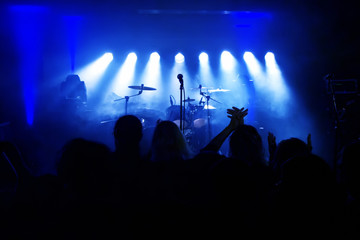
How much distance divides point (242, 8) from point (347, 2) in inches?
92.3

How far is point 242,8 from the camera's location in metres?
6.83

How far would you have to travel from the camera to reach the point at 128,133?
179cm

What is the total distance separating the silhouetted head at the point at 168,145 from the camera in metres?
1.87

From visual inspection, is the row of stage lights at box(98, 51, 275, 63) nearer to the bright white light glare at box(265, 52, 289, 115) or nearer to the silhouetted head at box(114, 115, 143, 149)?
the bright white light glare at box(265, 52, 289, 115)

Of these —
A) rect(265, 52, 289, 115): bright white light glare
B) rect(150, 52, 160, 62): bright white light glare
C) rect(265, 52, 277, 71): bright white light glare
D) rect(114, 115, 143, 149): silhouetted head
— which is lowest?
rect(114, 115, 143, 149): silhouetted head

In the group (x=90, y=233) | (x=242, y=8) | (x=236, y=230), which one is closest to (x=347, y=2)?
(x=242, y=8)

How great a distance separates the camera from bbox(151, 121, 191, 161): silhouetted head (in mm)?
1866

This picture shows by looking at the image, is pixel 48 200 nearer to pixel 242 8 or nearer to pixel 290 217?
pixel 290 217

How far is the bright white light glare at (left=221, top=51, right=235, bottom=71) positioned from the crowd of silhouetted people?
838 centimetres

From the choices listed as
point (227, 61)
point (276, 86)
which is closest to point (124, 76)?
point (227, 61)

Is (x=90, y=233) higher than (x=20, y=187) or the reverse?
the reverse

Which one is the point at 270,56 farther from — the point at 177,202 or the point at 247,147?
the point at 177,202

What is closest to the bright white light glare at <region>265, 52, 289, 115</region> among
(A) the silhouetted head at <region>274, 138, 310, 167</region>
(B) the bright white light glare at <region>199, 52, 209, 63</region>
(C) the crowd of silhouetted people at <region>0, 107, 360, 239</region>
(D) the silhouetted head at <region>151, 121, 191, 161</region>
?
(B) the bright white light glare at <region>199, 52, 209, 63</region>

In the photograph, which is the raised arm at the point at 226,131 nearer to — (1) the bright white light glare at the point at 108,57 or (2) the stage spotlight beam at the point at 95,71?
(2) the stage spotlight beam at the point at 95,71
